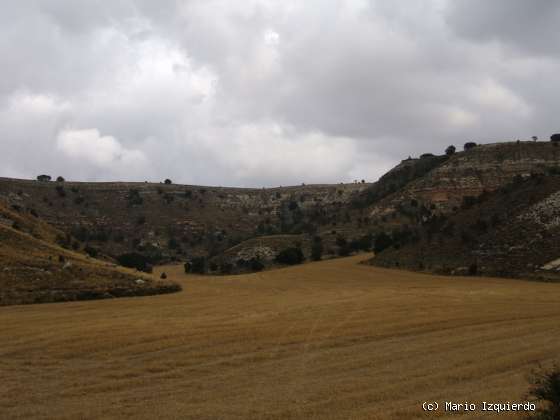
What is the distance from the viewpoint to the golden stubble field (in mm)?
10914

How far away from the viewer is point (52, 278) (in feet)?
87.5

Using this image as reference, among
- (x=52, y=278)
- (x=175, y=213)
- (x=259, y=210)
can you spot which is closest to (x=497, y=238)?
(x=52, y=278)

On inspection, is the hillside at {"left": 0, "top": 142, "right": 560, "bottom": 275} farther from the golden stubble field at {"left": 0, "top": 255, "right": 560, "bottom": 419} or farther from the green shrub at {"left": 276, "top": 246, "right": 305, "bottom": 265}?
the golden stubble field at {"left": 0, "top": 255, "right": 560, "bottom": 419}

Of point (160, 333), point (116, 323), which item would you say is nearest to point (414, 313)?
point (160, 333)

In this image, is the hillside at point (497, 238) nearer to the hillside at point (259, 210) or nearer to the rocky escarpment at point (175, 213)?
the hillside at point (259, 210)

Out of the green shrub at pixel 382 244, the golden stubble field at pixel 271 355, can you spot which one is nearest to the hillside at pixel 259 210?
the green shrub at pixel 382 244

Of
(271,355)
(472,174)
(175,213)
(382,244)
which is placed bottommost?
(271,355)

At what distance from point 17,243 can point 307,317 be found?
753 inches

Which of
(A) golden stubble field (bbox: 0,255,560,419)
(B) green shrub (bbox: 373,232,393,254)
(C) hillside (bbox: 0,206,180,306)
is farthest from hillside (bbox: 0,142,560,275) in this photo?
(A) golden stubble field (bbox: 0,255,560,419)

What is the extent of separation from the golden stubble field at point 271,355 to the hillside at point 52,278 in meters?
1.55

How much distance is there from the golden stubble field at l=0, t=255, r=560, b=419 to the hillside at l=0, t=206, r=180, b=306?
1.55 m

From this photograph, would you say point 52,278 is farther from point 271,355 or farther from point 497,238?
point 497,238

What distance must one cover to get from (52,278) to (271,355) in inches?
629

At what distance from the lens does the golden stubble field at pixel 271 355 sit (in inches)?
430
